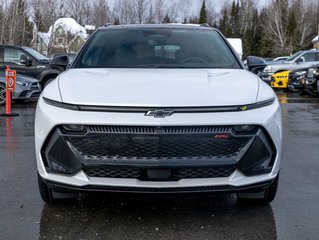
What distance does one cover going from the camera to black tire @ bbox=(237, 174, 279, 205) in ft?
13.3

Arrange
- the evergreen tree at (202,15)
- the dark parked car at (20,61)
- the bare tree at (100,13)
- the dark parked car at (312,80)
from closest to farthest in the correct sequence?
1. the dark parked car at (20,61)
2. the dark parked car at (312,80)
3. the bare tree at (100,13)
4. the evergreen tree at (202,15)

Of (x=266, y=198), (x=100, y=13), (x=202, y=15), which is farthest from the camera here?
(x=202, y=15)

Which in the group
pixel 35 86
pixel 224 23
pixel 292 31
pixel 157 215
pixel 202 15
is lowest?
pixel 224 23

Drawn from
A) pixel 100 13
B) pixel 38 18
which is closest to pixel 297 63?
pixel 38 18

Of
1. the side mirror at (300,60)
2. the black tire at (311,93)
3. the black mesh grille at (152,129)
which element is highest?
the black mesh grille at (152,129)

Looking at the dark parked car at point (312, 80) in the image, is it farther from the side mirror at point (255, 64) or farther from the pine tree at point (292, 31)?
the pine tree at point (292, 31)

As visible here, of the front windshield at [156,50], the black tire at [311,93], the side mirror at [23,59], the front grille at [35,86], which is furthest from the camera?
the black tire at [311,93]

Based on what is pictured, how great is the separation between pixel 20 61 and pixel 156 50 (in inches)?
460

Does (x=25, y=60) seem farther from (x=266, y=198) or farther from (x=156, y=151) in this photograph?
(x=156, y=151)

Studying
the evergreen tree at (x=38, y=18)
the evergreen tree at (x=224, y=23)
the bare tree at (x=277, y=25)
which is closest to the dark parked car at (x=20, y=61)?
the evergreen tree at (x=38, y=18)

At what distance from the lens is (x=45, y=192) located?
4.09 meters

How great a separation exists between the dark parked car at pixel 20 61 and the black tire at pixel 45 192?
1209 centimetres

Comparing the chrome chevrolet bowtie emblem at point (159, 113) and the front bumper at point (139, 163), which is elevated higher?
the chrome chevrolet bowtie emblem at point (159, 113)

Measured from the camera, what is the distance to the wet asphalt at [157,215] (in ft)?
11.9
